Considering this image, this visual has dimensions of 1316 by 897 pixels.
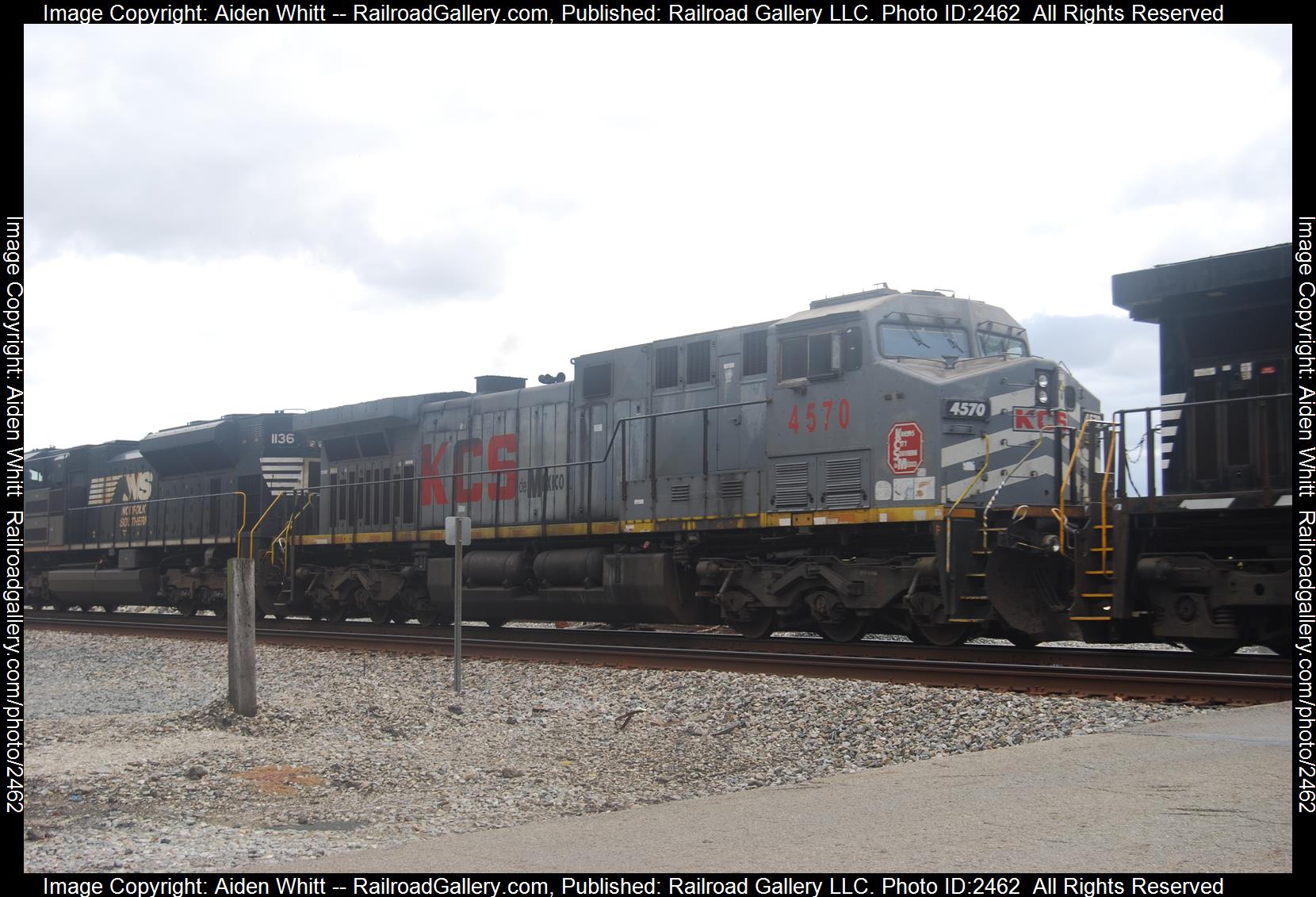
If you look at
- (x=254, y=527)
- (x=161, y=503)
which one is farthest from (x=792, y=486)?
(x=161, y=503)

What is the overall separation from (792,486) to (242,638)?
253 inches

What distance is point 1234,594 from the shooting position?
389 inches

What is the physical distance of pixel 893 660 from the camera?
461 inches

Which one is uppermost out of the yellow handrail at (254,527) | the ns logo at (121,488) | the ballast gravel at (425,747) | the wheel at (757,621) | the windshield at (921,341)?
the windshield at (921,341)

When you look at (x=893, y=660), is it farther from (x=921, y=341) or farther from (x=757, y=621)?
(x=921, y=341)

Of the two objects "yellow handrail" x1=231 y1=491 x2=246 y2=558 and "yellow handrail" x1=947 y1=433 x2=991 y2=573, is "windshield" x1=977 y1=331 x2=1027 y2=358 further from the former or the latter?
"yellow handrail" x1=231 y1=491 x2=246 y2=558

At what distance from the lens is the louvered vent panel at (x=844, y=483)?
12.9 m

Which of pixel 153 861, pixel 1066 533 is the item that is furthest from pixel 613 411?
pixel 153 861

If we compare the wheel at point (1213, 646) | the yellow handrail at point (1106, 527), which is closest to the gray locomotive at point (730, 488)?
the yellow handrail at point (1106, 527)

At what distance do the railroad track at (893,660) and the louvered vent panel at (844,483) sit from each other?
1.52 m

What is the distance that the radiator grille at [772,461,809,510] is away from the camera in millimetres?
13420

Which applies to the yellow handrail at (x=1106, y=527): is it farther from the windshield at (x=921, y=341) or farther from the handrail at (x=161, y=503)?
the handrail at (x=161, y=503)

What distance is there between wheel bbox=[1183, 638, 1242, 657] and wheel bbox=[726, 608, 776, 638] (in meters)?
4.74
